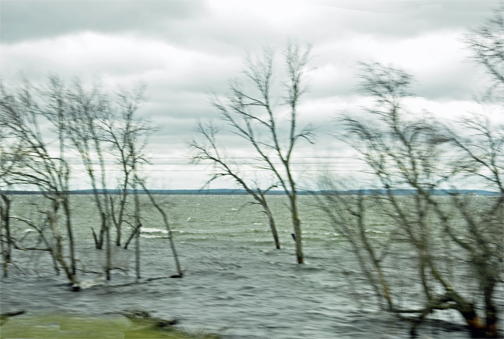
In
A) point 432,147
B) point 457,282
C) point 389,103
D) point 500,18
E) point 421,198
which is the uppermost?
point 500,18

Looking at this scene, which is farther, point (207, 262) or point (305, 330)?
point (207, 262)

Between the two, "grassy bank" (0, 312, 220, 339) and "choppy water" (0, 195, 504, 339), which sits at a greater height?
"grassy bank" (0, 312, 220, 339)

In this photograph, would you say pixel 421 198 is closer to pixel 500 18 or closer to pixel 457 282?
pixel 457 282

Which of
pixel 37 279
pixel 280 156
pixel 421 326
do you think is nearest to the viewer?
pixel 421 326

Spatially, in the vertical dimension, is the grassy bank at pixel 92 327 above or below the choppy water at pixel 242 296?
above

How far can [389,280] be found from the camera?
12.8 meters

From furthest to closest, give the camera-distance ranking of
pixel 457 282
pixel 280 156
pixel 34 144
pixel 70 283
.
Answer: pixel 280 156
pixel 70 283
pixel 34 144
pixel 457 282

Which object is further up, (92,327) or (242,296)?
(92,327)

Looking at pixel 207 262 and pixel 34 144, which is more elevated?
pixel 34 144

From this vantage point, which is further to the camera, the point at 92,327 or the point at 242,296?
the point at 242,296

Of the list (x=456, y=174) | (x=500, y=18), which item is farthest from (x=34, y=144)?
(x=500, y=18)

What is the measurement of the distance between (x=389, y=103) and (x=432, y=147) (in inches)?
68.4

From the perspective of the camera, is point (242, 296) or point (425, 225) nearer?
point (425, 225)

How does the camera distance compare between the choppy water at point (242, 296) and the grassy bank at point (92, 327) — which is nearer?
the grassy bank at point (92, 327)
